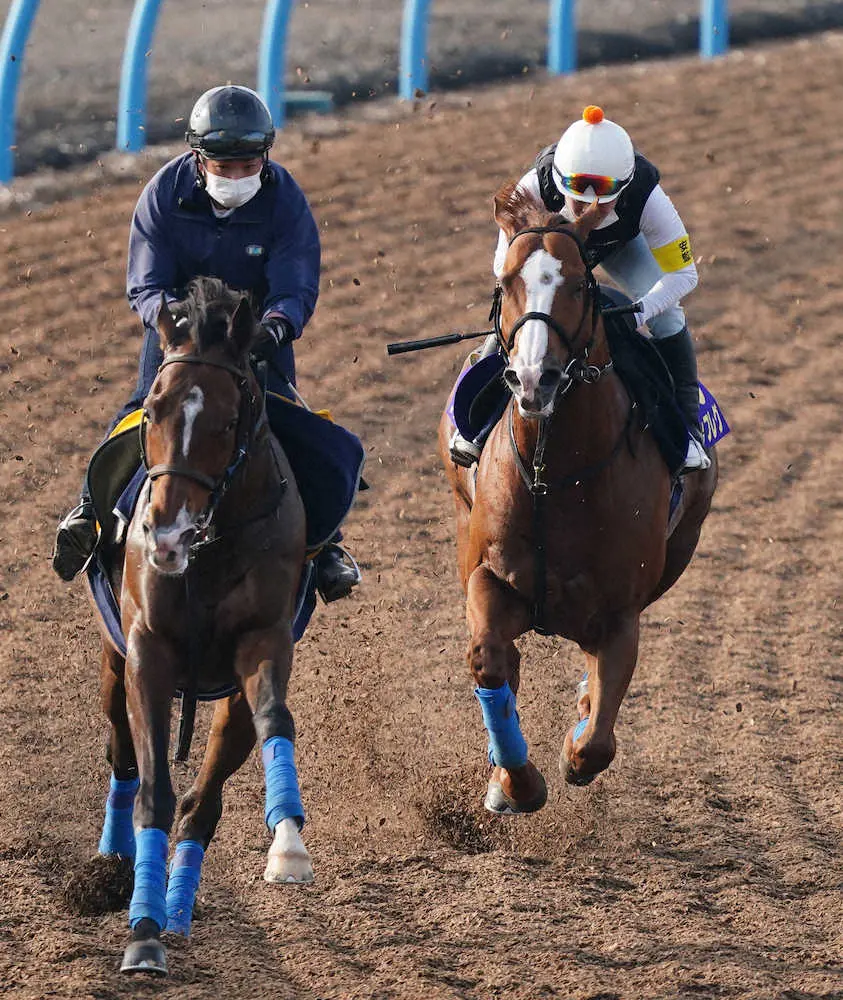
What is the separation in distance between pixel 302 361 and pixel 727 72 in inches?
296

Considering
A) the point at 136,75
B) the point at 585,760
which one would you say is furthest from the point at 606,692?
the point at 136,75

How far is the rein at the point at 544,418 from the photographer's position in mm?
5727

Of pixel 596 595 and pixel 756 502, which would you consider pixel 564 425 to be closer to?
pixel 596 595

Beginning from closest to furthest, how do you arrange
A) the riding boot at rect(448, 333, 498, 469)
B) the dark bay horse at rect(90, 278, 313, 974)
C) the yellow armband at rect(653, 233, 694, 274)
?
1. the dark bay horse at rect(90, 278, 313, 974)
2. the yellow armband at rect(653, 233, 694, 274)
3. the riding boot at rect(448, 333, 498, 469)

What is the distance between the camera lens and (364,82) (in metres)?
17.5

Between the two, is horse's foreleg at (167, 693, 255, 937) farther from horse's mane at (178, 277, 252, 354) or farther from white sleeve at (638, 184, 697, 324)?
white sleeve at (638, 184, 697, 324)

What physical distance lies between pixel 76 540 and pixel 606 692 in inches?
80.2

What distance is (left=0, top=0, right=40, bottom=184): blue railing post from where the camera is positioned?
13914 millimetres

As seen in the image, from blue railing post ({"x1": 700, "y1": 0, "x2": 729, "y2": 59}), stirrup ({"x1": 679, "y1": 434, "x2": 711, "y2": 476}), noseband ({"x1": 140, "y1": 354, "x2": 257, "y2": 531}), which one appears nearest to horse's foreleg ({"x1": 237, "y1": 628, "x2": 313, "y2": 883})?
noseband ({"x1": 140, "y1": 354, "x2": 257, "y2": 531})

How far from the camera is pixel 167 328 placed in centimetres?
527

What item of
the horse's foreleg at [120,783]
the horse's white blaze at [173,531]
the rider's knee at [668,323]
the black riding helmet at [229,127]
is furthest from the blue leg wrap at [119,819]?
the rider's knee at [668,323]

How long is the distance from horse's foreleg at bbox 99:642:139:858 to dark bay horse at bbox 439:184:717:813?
52.6 inches

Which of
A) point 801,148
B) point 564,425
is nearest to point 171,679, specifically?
point 564,425

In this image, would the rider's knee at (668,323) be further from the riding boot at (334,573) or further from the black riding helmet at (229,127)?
the black riding helmet at (229,127)
